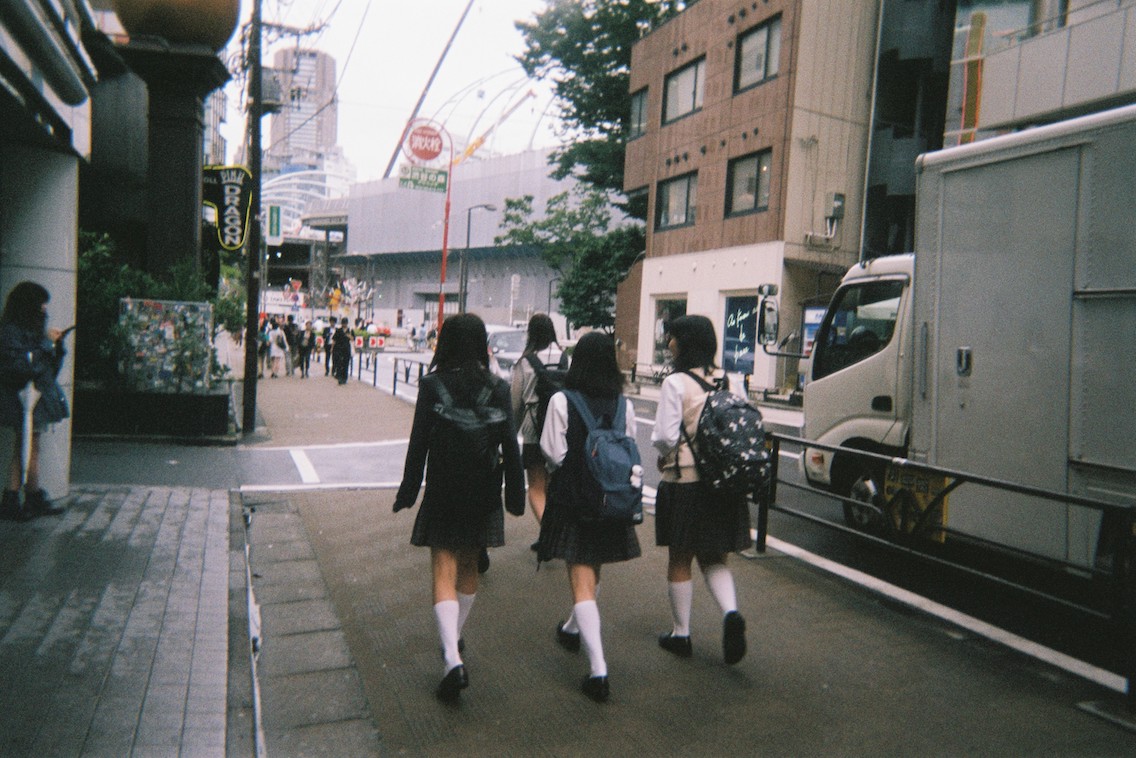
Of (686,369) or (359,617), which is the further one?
(359,617)

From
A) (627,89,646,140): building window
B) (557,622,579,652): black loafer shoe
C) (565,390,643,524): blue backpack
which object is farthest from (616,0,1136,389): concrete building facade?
(565,390,643,524): blue backpack

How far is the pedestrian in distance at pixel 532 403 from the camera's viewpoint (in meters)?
6.01

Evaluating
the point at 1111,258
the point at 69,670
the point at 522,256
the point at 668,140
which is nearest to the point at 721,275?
the point at 668,140

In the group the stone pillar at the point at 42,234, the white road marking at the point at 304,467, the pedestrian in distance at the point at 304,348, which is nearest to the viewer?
the stone pillar at the point at 42,234

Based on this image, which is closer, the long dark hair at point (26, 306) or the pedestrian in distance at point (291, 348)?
the long dark hair at point (26, 306)

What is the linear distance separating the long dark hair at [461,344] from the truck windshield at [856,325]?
396 centimetres

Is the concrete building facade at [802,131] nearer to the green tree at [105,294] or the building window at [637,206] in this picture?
the building window at [637,206]

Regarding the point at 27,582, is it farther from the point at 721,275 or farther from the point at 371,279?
the point at 371,279

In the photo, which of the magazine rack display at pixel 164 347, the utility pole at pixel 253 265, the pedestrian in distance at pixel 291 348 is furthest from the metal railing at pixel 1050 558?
the pedestrian in distance at pixel 291 348

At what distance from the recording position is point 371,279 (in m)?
88.9

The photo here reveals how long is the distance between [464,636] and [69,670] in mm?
1892

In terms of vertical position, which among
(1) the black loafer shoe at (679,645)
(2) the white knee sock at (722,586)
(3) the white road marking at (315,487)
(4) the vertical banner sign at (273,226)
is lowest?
(3) the white road marking at (315,487)

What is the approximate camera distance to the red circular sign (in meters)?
27.2

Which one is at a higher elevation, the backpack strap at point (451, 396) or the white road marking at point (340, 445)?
the backpack strap at point (451, 396)
